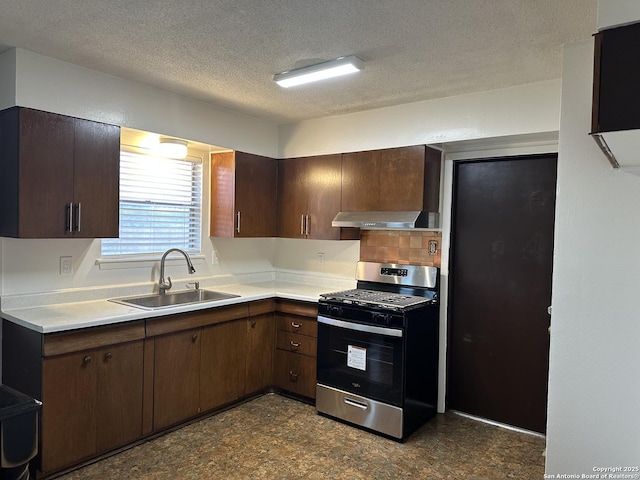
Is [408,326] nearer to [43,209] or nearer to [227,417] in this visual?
[227,417]

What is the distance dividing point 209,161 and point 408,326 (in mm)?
2270

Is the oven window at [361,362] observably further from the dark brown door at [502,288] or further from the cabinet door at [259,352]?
the dark brown door at [502,288]

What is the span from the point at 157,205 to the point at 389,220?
188cm

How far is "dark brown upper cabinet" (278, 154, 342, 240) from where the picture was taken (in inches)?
151

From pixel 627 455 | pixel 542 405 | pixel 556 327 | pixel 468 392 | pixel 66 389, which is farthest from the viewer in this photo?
pixel 468 392

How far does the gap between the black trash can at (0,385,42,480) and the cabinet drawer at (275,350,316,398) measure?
8.05 feet

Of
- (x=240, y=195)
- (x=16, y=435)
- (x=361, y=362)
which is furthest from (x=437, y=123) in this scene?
(x=16, y=435)

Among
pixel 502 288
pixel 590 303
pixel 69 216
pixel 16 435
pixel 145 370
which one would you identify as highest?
pixel 69 216

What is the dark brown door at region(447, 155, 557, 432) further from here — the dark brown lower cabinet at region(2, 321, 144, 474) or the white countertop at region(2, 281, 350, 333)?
the dark brown lower cabinet at region(2, 321, 144, 474)

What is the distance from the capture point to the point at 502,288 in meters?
3.34

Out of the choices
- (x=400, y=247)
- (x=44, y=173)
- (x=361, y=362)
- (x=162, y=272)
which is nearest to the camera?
(x=44, y=173)

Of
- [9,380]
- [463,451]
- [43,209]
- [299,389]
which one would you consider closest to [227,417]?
[299,389]

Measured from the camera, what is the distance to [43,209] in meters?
2.64

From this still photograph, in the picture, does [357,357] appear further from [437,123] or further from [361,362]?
[437,123]
